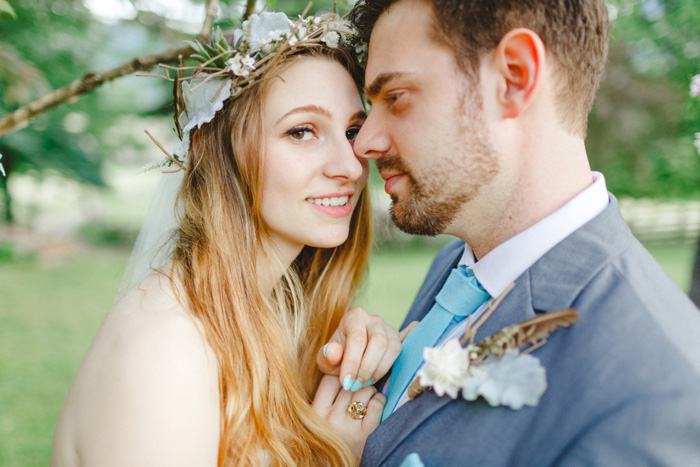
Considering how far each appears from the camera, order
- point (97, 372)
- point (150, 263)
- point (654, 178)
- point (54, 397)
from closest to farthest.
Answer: point (97, 372) < point (150, 263) < point (54, 397) < point (654, 178)

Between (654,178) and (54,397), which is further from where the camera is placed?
(654,178)

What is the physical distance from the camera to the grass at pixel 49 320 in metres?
5.66

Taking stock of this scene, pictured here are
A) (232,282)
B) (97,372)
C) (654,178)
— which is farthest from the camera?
(654,178)

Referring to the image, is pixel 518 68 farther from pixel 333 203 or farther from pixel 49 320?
pixel 49 320

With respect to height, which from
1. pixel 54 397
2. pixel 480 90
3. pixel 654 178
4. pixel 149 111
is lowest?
pixel 54 397

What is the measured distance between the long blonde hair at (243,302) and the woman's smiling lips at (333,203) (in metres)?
0.29

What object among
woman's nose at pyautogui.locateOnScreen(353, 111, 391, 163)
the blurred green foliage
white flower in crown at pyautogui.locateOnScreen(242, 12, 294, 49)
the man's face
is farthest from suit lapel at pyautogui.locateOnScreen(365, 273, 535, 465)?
the blurred green foliage

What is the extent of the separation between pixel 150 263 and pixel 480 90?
5.82ft

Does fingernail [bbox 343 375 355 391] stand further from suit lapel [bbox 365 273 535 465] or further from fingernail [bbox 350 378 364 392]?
suit lapel [bbox 365 273 535 465]

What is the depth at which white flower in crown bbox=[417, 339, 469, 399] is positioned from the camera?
167 cm

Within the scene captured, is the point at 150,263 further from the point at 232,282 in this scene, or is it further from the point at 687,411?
the point at 687,411

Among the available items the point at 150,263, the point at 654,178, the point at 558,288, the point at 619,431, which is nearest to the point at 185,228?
the point at 150,263

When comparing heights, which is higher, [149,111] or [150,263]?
[149,111]

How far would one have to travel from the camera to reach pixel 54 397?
6484 mm
